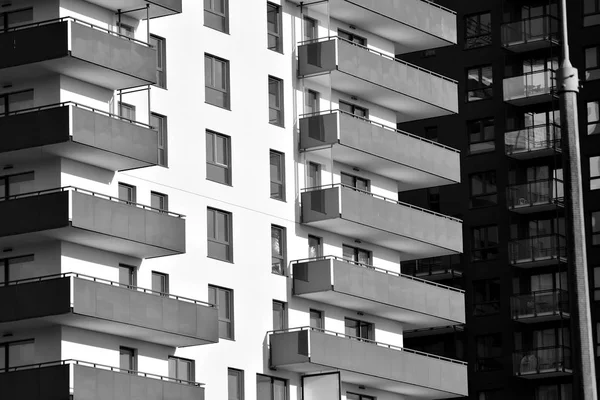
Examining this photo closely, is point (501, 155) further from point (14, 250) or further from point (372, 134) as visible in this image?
point (14, 250)

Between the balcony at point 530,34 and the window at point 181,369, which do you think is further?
the balcony at point 530,34

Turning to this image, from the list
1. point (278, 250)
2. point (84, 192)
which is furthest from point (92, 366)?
point (278, 250)

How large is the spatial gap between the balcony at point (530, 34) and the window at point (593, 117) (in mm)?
4034

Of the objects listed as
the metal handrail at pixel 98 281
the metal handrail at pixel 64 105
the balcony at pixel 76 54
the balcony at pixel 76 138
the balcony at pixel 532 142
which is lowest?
the metal handrail at pixel 98 281

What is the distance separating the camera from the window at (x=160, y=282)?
59844mm

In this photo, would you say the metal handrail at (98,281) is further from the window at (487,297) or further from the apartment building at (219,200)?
the window at (487,297)

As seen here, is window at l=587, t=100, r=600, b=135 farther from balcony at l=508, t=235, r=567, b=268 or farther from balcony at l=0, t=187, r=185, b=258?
balcony at l=0, t=187, r=185, b=258

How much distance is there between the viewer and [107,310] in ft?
180

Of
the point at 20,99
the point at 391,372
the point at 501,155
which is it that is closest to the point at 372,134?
the point at 391,372

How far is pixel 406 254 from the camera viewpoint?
74812mm

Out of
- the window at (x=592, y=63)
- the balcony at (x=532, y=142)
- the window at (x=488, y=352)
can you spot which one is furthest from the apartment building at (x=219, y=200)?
the window at (x=488, y=352)

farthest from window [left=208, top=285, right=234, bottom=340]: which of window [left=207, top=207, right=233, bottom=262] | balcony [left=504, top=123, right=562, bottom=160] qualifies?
balcony [left=504, top=123, right=562, bottom=160]

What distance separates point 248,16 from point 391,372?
16.0 m

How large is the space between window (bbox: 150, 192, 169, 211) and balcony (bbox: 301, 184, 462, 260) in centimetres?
832
